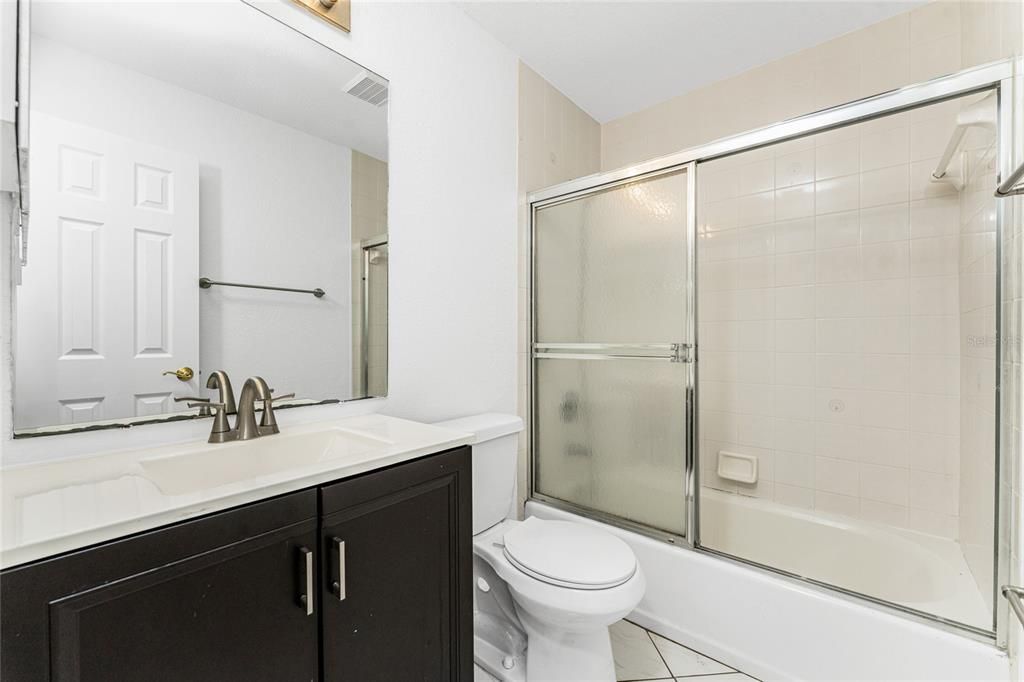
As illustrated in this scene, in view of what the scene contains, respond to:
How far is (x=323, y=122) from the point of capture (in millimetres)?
1408

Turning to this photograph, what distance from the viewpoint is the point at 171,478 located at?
97 cm

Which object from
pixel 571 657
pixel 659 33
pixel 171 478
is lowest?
pixel 571 657

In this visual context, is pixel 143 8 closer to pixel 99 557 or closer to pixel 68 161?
pixel 68 161

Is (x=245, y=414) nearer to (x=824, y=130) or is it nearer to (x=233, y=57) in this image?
(x=233, y=57)

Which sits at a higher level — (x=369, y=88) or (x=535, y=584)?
(x=369, y=88)

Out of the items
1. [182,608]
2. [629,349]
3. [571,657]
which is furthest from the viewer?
[629,349]

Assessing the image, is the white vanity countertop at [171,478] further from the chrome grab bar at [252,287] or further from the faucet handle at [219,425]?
the chrome grab bar at [252,287]

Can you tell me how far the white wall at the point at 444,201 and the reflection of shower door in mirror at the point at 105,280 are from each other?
46 cm

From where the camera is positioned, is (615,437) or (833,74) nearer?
(615,437)

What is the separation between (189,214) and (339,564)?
3.01 feet

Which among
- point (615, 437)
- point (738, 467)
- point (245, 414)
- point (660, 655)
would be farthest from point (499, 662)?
point (738, 467)

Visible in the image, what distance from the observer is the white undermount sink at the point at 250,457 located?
3.18 ft

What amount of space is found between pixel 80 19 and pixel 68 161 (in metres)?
0.32

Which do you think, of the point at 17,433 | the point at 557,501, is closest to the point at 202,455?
the point at 17,433
